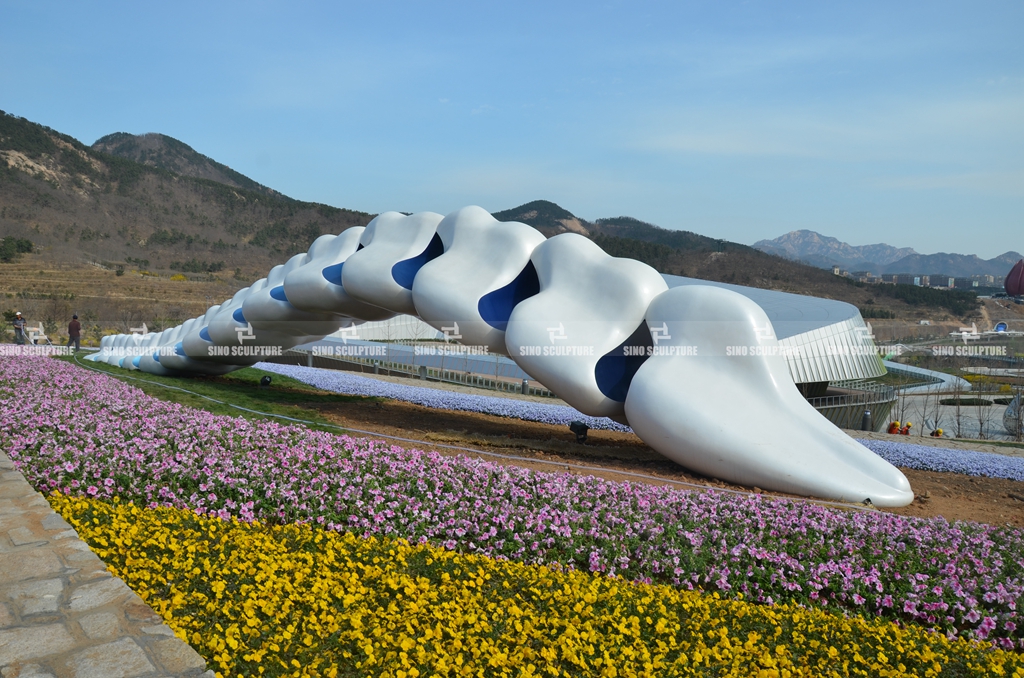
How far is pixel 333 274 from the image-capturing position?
36.3ft

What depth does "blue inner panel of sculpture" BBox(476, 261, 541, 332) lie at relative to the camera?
9195 mm

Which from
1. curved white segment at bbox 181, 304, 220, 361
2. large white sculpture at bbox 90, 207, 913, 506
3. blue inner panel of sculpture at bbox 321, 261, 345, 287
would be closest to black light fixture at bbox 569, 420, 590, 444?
large white sculpture at bbox 90, 207, 913, 506

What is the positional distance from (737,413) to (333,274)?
652 centimetres

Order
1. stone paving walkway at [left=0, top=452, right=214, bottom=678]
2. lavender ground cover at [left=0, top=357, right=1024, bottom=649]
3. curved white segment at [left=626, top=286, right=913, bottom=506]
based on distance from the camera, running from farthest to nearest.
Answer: curved white segment at [left=626, top=286, right=913, bottom=506], lavender ground cover at [left=0, top=357, right=1024, bottom=649], stone paving walkway at [left=0, top=452, right=214, bottom=678]

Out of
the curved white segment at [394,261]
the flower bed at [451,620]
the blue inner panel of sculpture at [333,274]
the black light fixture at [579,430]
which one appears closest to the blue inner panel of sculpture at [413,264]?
the curved white segment at [394,261]

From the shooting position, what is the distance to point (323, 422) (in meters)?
10.1

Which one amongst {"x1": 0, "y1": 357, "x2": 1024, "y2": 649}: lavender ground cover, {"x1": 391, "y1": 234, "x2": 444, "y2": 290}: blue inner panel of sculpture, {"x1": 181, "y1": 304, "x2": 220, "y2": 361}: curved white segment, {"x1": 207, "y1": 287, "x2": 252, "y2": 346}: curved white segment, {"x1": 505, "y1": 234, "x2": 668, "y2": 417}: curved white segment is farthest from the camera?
{"x1": 181, "y1": 304, "x2": 220, "y2": 361}: curved white segment

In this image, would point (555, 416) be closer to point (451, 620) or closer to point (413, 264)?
point (413, 264)

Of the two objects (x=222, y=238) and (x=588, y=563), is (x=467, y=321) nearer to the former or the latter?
(x=588, y=563)

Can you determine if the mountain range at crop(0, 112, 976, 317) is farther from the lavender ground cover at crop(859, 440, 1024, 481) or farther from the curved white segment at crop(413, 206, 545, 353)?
the curved white segment at crop(413, 206, 545, 353)

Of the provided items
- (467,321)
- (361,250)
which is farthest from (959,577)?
(361,250)

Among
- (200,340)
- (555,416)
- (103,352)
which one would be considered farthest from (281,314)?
(103,352)

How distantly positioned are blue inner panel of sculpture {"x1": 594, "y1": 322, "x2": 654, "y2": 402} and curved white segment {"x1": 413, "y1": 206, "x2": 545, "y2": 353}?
145 centimetres

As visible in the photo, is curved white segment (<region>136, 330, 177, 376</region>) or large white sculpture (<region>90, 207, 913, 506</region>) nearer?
large white sculpture (<region>90, 207, 913, 506</region>)
